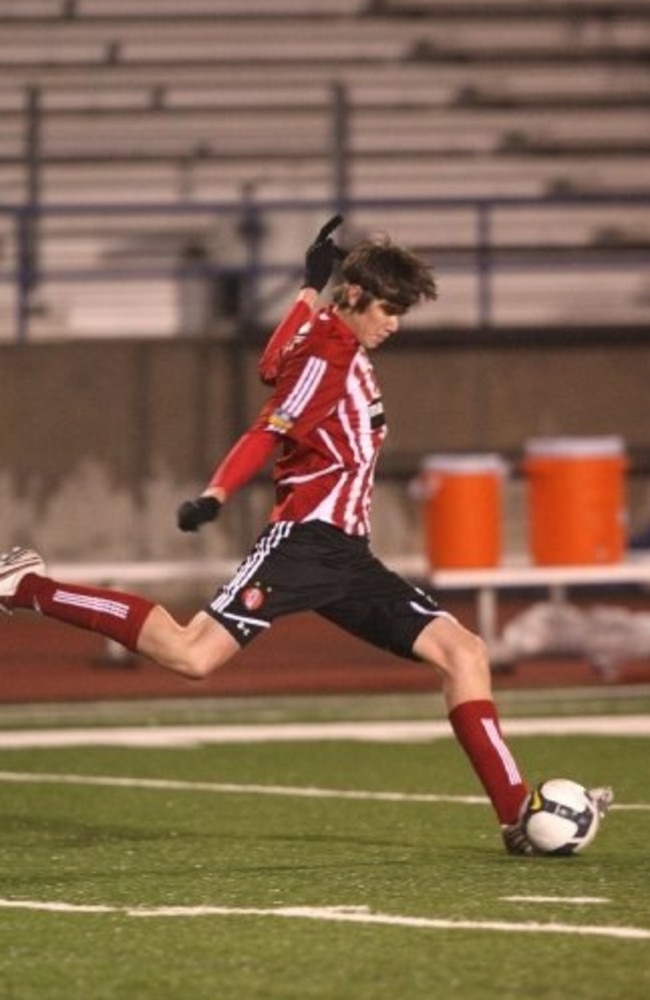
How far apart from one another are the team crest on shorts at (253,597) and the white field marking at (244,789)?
1839 millimetres

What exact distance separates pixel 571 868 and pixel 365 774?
10.0 ft

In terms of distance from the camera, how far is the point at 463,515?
54.2 ft

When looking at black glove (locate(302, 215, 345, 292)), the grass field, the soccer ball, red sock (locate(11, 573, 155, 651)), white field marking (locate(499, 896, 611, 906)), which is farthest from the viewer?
black glove (locate(302, 215, 345, 292))

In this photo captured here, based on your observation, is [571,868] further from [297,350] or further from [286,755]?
[286,755]

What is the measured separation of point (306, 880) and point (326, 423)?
143 cm

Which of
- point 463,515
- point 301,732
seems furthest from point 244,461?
point 463,515

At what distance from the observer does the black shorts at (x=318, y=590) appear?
8.91m

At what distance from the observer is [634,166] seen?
23734mm

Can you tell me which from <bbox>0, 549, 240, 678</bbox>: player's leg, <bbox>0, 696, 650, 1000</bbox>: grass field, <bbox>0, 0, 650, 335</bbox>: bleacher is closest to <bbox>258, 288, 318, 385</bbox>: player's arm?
<bbox>0, 549, 240, 678</bbox>: player's leg

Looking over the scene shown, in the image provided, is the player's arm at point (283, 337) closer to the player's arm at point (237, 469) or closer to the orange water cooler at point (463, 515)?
the player's arm at point (237, 469)

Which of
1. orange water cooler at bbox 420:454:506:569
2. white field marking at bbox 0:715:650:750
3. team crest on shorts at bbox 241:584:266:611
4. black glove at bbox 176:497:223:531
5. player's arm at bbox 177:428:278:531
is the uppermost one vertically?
player's arm at bbox 177:428:278:531

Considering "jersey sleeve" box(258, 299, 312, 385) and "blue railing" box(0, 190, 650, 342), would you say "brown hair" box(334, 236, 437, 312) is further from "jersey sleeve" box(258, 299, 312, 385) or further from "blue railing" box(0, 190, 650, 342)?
"blue railing" box(0, 190, 650, 342)

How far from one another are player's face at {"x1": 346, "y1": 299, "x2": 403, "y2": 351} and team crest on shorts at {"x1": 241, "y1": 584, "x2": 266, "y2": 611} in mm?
811

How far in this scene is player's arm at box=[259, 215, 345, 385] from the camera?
903cm
